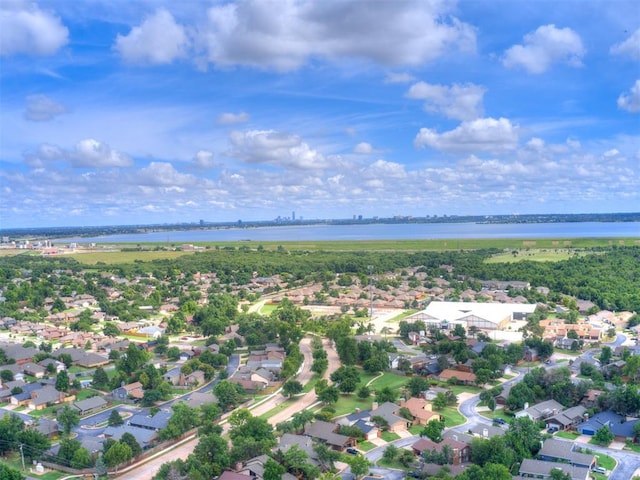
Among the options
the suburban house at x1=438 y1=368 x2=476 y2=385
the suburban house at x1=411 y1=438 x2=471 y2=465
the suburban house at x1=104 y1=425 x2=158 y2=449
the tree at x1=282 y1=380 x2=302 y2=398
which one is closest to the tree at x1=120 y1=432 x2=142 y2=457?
the suburban house at x1=104 y1=425 x2=158 y2=449

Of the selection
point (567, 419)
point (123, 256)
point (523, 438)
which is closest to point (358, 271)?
point (567, 419)

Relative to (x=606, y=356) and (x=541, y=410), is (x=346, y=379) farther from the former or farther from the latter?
(x=606, y=356)

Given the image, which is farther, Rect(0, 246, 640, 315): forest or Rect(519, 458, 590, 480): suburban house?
Rect(0, 246, 640, 315): forest

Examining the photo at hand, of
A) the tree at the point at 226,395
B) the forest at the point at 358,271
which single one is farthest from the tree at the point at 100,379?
the forest at the point at 358,271

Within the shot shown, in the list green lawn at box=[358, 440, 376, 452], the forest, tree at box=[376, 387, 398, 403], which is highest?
the forest

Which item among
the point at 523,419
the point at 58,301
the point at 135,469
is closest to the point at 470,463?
the point at 523,419

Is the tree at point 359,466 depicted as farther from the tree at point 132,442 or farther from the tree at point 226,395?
the tree at point 226,395

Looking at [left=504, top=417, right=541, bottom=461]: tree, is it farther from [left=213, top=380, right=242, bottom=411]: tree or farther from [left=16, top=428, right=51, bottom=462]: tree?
[left=16, top=428, right=51, bottom=462]: tree
